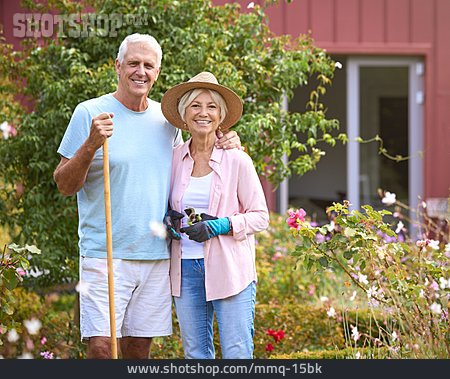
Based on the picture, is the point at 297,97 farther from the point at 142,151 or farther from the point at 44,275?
the point at 142,151

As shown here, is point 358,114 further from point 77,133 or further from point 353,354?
point 77,133

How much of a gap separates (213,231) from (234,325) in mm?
438

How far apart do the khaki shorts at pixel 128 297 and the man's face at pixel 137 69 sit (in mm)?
790

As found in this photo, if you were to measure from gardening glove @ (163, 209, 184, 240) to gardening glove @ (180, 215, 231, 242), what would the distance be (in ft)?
0.24

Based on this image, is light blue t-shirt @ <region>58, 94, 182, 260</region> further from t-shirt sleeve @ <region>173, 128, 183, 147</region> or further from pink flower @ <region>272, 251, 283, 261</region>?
pink flower @ <region>272, 251, 283, 261</region>

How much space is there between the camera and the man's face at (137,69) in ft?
13.2

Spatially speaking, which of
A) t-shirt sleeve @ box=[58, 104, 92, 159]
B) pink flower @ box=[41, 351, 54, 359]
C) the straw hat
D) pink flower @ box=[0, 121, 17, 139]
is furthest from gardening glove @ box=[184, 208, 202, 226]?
pink flower @ box=[0, 121, 17, 139]

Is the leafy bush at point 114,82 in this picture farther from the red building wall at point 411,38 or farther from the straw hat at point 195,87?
the red building wall at point 411,38

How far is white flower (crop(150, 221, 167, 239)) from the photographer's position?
3.98 m

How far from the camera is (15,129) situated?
6.06m

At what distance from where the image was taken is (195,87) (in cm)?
406

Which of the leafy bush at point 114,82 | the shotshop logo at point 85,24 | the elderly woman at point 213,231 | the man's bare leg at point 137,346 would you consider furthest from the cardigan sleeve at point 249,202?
the shotshop logo at point 85,24
